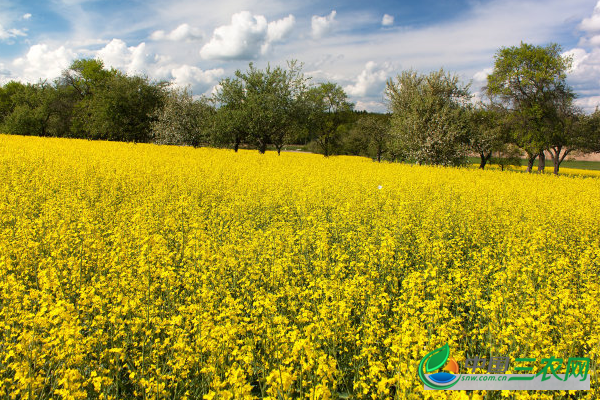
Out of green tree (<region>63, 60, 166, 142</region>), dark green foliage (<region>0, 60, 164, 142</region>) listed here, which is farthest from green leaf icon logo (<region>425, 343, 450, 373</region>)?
green tree (<region>63, 60, 166, 142</region>)

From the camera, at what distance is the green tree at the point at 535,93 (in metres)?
28.2

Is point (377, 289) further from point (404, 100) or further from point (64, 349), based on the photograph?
point (404, 100)

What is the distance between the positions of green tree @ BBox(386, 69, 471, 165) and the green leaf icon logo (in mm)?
23767

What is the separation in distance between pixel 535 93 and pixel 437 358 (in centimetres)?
3454

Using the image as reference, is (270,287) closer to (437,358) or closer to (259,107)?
(437,358)

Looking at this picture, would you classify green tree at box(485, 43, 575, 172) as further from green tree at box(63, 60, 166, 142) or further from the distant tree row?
green tree at box(63, 60, 166, 142)

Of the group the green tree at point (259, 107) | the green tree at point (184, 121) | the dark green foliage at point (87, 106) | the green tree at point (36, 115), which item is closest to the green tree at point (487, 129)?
the green tree at point (259, 107)

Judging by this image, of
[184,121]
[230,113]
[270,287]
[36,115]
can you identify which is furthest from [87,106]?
[270,287]

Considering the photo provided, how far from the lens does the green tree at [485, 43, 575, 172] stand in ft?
92.6

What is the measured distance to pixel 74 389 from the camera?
7.47 feet

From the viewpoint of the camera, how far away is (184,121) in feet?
107

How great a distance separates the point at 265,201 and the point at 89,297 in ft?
18.9

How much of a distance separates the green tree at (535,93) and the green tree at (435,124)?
6.13 metres

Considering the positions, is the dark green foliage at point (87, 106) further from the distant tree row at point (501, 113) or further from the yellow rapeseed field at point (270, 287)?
the yellow rapeseed field at point (270, 287)
